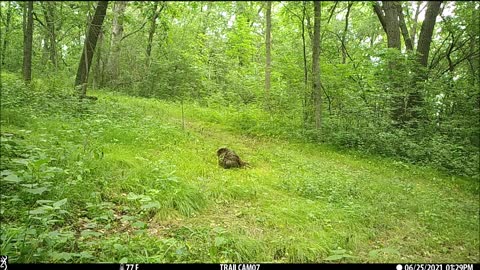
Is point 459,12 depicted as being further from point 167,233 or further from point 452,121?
point 167,233

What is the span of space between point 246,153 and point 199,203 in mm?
3072

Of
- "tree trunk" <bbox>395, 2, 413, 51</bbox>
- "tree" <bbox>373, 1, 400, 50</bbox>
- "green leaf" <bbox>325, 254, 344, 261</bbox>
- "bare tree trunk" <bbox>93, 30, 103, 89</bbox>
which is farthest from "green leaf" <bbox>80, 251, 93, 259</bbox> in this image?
"bare tree trunk" <bbox>93, 30, 103, 89</bbox>

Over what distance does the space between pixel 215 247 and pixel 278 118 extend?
280 inches

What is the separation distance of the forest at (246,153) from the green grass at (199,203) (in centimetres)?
2

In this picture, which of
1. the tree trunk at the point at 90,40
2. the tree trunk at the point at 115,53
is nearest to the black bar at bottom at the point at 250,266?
the tree trunk at the point at 90,40

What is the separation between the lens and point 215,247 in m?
3.51

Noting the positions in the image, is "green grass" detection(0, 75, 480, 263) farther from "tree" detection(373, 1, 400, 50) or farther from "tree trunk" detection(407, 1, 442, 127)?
"tree" detection(373, 1, 400, 50)

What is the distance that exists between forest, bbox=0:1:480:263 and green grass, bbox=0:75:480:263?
22 mm

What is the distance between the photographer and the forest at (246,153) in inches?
143

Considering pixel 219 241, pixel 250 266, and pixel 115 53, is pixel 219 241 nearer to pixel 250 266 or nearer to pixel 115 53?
pixel 250 266

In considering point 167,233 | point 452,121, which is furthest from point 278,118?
point 167,233

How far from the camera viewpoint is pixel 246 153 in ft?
24.9

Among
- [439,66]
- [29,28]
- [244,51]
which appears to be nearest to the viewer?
[29,28]

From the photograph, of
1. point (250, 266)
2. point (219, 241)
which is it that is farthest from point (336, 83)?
point (250, 266)
